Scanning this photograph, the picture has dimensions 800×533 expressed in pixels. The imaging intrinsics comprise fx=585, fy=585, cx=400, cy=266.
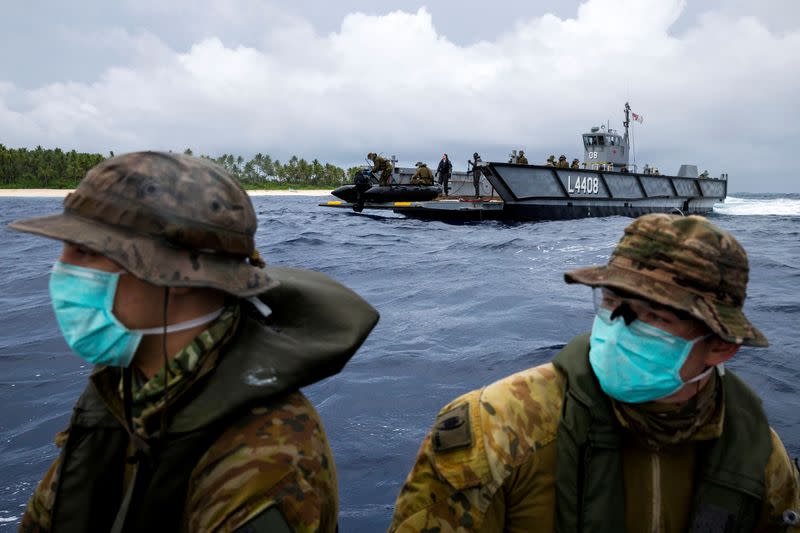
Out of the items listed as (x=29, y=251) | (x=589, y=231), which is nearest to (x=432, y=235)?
(x=589, y=231)

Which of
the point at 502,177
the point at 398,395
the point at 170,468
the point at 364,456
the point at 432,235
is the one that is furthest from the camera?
the point at 502,177

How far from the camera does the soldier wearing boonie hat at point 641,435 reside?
5.86 ft

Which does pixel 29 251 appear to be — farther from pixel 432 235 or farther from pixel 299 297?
pixel 299 297

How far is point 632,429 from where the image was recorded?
1.86m

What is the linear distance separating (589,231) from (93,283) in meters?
18.5

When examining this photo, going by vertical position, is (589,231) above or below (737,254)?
below

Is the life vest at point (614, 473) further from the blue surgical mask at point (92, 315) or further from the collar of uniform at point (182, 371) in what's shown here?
the blue surgical mask at point (92, 315)

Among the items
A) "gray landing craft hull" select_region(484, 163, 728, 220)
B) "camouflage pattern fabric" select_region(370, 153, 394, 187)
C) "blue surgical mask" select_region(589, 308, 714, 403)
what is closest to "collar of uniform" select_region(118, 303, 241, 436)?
"blue surgical mask" select_region(589, 308, 714, 403)

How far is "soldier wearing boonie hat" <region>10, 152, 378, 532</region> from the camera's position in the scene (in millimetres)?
1542

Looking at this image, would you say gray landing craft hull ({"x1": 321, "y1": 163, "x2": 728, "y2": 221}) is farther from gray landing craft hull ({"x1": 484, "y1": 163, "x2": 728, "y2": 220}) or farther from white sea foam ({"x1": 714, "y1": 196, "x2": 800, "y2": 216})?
white sea foam ({"x1": 714, "y1": 196, "x2": 800, "y2": 216})

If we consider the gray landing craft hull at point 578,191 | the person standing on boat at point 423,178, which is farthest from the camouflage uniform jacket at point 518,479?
the person standing on boat at point 423,178

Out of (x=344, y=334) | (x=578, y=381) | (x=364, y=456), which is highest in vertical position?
(x=344, y=334)

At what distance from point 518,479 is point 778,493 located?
2.72 ft

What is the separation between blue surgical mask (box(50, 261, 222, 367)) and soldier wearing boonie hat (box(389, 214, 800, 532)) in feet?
3.21
